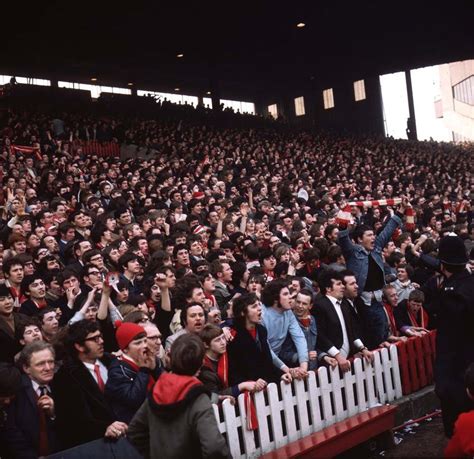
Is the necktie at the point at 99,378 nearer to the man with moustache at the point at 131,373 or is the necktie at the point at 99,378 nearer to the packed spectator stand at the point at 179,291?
the packed spectator stand at the point at 179,291

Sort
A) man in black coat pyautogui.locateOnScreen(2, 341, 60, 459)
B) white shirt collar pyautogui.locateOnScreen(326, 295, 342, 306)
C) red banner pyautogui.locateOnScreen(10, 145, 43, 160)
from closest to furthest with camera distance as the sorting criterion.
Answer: man in black coat pyautogui.locateOnScreen(2, 341, 60, 459) → white shirt collar pyautogui.locateOnScreen(326, 295, 342, 306) → red banner pyautogui.locateOnScreen(10, 145, 43, 160)

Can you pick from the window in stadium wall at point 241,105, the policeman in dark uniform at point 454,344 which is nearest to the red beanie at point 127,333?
the policeman in dark uniform at point 454,344

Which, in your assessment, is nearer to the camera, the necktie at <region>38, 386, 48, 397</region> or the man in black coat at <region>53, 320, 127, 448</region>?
the man in black coat at <region>53, 320, 127, 448</region>

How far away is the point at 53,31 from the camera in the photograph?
82.6 ft

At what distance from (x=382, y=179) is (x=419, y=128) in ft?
89.7

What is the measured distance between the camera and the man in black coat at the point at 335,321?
6.21m

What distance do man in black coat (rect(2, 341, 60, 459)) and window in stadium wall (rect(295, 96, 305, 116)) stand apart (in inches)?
1656

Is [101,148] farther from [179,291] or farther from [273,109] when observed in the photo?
[273,109]

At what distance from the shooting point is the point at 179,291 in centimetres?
594

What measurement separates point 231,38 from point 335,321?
23592 mm

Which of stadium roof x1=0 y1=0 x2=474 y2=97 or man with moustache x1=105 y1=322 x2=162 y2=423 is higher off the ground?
stadium roof x1=0 y1=0 x2=474 y2=97

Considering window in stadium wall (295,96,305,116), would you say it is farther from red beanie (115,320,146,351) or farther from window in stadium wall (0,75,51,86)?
red beanie (115,320,146,351)

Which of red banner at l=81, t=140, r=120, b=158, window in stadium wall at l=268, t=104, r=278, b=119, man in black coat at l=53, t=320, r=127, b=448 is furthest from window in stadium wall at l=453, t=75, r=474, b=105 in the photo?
man in black coat at l=53, t=320, r=127, b=448

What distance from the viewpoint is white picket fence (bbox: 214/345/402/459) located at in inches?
192
